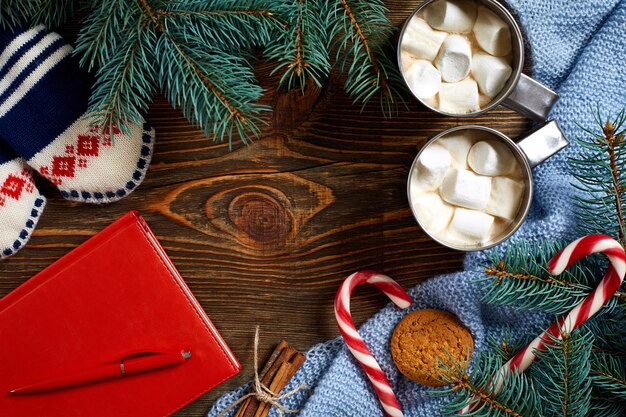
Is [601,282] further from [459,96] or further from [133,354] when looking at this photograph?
[133,354]

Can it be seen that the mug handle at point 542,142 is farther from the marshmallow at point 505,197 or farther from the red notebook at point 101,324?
the red notebook at point 101,324

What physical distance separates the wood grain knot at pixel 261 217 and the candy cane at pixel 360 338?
145mm

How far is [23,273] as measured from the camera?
1033mm

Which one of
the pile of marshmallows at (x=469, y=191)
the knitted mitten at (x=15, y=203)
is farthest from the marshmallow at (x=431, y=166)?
the knitted mitten at (x=15, y=203)

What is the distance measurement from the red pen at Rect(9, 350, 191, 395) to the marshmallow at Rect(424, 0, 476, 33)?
2.17 feet

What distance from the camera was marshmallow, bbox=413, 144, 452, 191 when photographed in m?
0.90

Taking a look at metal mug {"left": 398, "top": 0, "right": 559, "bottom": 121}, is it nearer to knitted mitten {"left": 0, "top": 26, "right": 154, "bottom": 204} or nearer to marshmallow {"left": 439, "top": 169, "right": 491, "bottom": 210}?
marshmallow {"left": 439, "top": 169, "right": 491, "bottom": 210}

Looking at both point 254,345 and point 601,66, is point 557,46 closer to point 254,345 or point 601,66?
point 601,66

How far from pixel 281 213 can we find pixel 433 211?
268 millimetres

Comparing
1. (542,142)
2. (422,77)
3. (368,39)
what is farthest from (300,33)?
(542,142)

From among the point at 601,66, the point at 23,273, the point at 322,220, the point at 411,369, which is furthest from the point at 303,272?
the point at 601,66

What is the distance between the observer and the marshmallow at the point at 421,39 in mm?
875

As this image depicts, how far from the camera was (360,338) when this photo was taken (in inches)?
39.0

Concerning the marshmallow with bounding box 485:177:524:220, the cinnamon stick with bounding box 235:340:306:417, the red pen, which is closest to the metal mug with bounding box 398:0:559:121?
the marshmallow with bounding box 485:177:524:220
